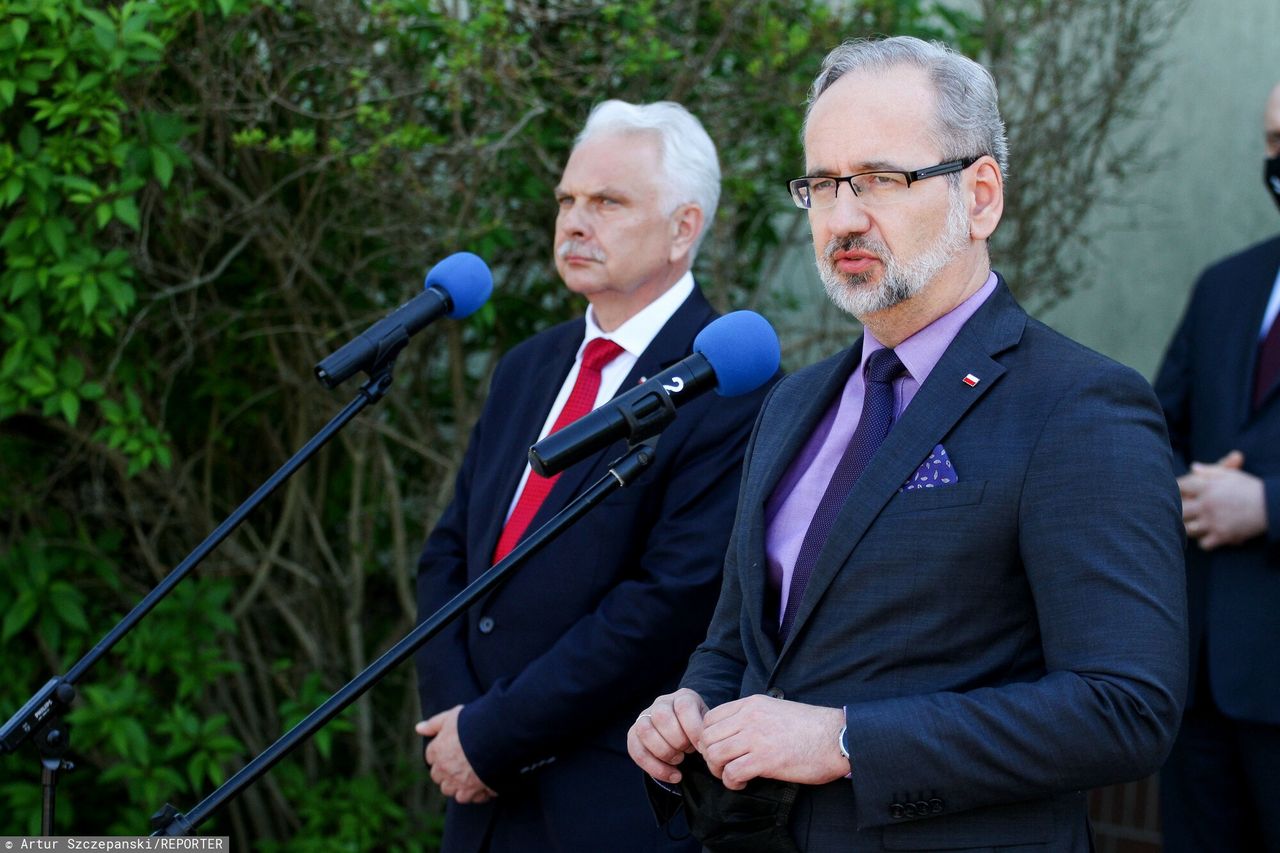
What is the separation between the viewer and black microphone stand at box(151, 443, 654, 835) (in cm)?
189

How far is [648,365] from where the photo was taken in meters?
3.05

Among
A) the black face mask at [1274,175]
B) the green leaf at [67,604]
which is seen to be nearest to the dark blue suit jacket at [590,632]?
the black face mask at [1274,175]

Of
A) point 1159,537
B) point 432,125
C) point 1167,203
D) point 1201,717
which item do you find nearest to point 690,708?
point 1159,537

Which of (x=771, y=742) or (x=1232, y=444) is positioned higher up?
(x=771, y=742)

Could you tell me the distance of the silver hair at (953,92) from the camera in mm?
2082

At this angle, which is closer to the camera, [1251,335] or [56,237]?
[1251,335]

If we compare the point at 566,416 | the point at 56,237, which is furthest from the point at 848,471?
the point at 56,237

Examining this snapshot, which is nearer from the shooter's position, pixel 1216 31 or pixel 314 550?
pixel 314 550

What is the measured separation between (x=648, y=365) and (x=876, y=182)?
41.2 inches

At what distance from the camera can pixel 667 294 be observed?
321 cm

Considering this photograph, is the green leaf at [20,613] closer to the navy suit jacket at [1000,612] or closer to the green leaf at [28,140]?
the green leaf at [28,140]

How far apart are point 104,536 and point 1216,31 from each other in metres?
4.42

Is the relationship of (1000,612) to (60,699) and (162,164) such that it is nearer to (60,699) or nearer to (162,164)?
(60,699)

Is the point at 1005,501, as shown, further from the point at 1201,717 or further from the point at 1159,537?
the point at 1201,717
